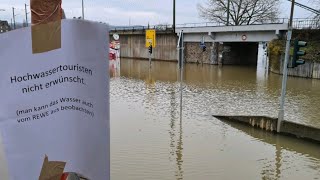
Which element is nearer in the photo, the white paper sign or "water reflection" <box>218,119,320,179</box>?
the white paper sign

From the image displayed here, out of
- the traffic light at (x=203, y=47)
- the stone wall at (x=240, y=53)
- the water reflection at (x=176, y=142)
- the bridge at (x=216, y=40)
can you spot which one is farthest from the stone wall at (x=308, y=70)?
the water reflection at (x=176, y=142)

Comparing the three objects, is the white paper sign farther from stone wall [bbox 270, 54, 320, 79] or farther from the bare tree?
the bare tree

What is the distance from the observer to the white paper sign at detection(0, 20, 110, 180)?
2.34 meters

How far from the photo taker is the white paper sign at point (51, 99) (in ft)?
7.67

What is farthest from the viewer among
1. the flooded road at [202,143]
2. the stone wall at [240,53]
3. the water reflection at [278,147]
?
the stone wall at [240,53]

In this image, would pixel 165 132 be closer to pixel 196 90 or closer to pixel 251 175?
pixel 251 175

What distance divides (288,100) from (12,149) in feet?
52.7

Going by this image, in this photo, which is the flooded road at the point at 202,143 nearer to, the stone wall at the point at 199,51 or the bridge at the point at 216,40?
the bridge at the point at 216,40

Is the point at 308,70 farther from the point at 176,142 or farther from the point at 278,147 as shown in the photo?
the point at 176,142

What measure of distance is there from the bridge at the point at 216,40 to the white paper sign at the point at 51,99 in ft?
106

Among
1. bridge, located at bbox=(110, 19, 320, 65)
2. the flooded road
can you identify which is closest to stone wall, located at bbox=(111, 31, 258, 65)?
bridge, located at bbox=(110, 19, 320, 65)

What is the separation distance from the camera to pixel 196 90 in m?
19.8

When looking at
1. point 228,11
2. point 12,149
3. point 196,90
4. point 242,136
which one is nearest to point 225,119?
point 242,136

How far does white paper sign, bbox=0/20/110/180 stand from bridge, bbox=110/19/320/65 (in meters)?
32.4
